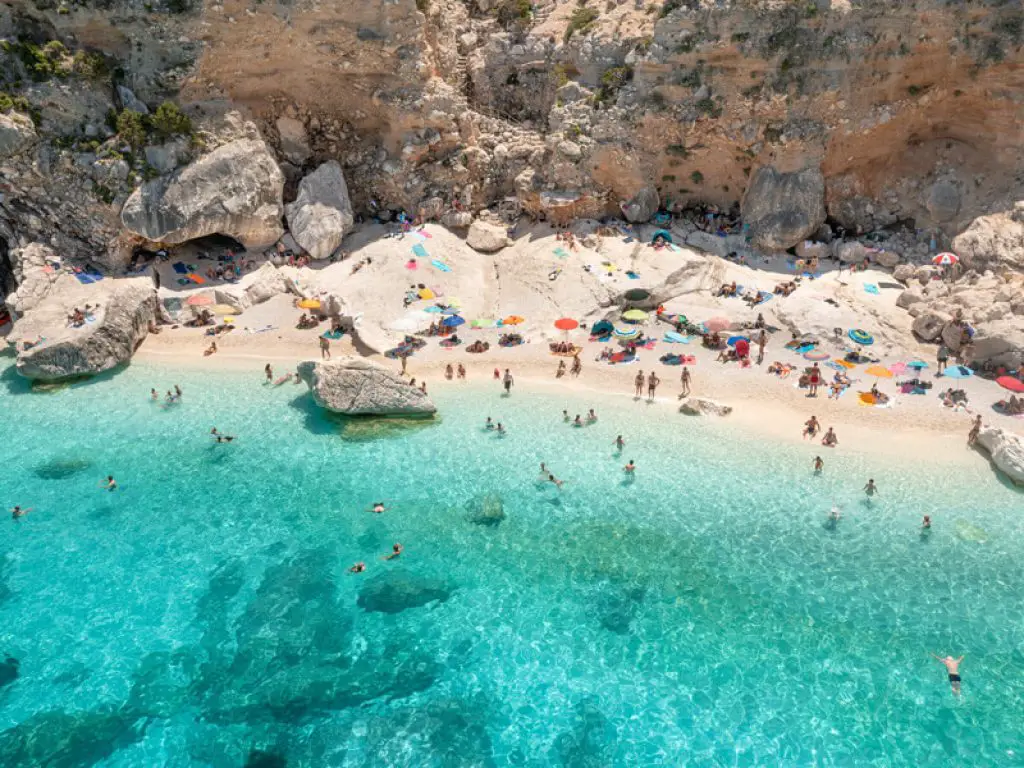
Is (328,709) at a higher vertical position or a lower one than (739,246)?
lower

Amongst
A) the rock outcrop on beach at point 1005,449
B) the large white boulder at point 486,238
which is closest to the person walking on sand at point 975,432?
the rock outcrop on beach at point 1005,449

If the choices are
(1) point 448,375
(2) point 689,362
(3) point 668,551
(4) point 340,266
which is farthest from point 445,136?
(3) point 668,551

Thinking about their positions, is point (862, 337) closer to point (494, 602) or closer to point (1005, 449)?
point (1005, 449)

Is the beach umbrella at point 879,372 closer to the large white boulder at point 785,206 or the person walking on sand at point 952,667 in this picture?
the large white boulder at point 785,206

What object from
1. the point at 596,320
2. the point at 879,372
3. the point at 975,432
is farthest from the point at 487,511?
the point at 975,432

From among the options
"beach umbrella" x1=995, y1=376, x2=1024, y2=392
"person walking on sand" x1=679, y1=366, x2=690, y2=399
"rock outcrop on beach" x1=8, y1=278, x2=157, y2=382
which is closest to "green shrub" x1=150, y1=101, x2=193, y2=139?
"rock outcrop on beach" x1=8, y1=278, x2=157, y2=382

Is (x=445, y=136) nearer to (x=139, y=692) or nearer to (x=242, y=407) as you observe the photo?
(x=242, y=407)

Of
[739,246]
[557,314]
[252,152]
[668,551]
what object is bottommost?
[668,551]

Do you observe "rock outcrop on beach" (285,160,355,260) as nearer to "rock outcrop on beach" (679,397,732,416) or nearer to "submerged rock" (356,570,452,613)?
"rock outcrop on beach" (679,397,732,416)
